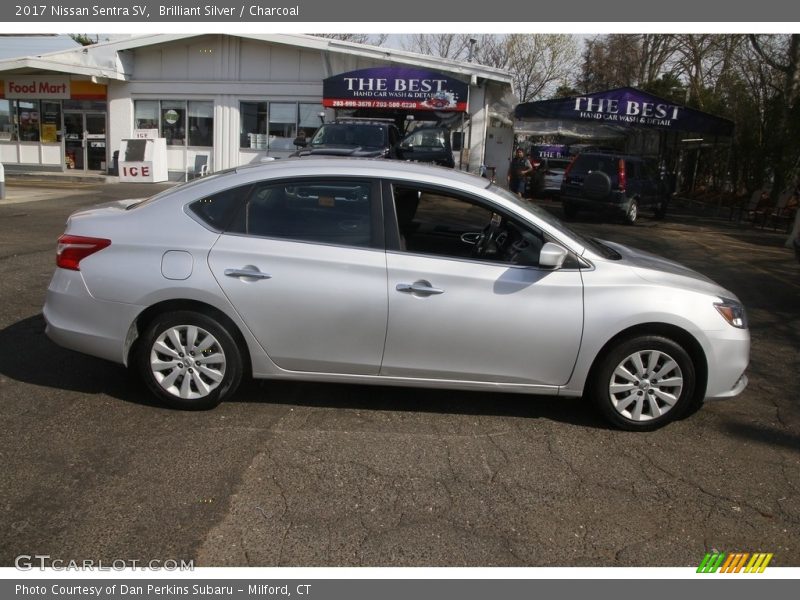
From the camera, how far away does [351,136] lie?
14.9 meters

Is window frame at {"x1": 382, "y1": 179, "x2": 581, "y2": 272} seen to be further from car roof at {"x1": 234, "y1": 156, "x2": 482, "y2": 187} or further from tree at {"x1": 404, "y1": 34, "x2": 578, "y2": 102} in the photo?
tree at {"x1": 404, "y1": 34, "x2": 578, "y2": 102}

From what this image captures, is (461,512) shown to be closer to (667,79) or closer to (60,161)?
(60,161)

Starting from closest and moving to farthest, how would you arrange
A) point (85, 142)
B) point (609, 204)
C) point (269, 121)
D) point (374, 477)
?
point (374, 477) < point (609, 204) < point (269, 121) < point (85, 142)

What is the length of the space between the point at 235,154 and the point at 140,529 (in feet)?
74.5

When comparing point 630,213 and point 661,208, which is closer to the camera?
point 630,213

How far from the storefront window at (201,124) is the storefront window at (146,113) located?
1.42m

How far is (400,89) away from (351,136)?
24.5 ft

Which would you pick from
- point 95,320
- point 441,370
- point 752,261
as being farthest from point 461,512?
point 752,261

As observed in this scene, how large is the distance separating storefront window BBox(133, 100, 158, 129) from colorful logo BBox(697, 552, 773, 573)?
83.5 ft

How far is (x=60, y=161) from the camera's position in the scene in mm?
25797

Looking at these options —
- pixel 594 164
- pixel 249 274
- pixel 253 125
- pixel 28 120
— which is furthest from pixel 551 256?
pixel 28 120

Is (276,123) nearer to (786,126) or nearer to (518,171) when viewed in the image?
(518,171)

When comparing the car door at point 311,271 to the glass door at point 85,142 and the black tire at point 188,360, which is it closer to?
the black tire at point 188,360

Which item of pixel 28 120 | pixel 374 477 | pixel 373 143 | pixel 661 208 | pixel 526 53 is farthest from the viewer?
pixel 526 53
